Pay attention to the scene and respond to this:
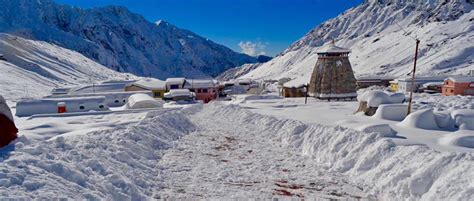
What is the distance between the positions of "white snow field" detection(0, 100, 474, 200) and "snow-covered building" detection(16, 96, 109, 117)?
22.0 m

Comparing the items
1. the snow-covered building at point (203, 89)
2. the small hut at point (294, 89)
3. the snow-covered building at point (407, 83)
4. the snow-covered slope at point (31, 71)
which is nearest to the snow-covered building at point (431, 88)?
the snow-covered building at point (407, 83)

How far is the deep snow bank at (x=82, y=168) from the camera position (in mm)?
9211

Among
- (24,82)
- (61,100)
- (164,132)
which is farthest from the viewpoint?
(24,82)

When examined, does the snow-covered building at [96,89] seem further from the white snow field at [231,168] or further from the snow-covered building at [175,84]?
the white snow field at [231,168]

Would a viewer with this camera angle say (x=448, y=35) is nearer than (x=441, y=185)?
No

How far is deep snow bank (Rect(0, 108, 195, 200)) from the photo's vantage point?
9.21 m

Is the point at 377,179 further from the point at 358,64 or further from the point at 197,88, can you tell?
the point at 358,64

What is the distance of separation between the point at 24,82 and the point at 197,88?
4827cm

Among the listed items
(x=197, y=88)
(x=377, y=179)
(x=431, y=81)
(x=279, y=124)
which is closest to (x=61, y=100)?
(x=279, y=124)

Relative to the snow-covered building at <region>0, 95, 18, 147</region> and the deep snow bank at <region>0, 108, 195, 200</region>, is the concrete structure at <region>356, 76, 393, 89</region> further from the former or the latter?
the snow-covered building at <region>0, 95, 18, 147</region>

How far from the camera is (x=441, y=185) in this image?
9812mm

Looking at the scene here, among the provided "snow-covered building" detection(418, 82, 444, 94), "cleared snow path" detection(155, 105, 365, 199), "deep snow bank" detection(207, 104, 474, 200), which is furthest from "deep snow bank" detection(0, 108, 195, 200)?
"snow-covered building" detection(418, 82, 444, 94)

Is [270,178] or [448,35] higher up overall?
[448,35]

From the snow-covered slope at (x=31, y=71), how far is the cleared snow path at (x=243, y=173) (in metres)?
59.7
